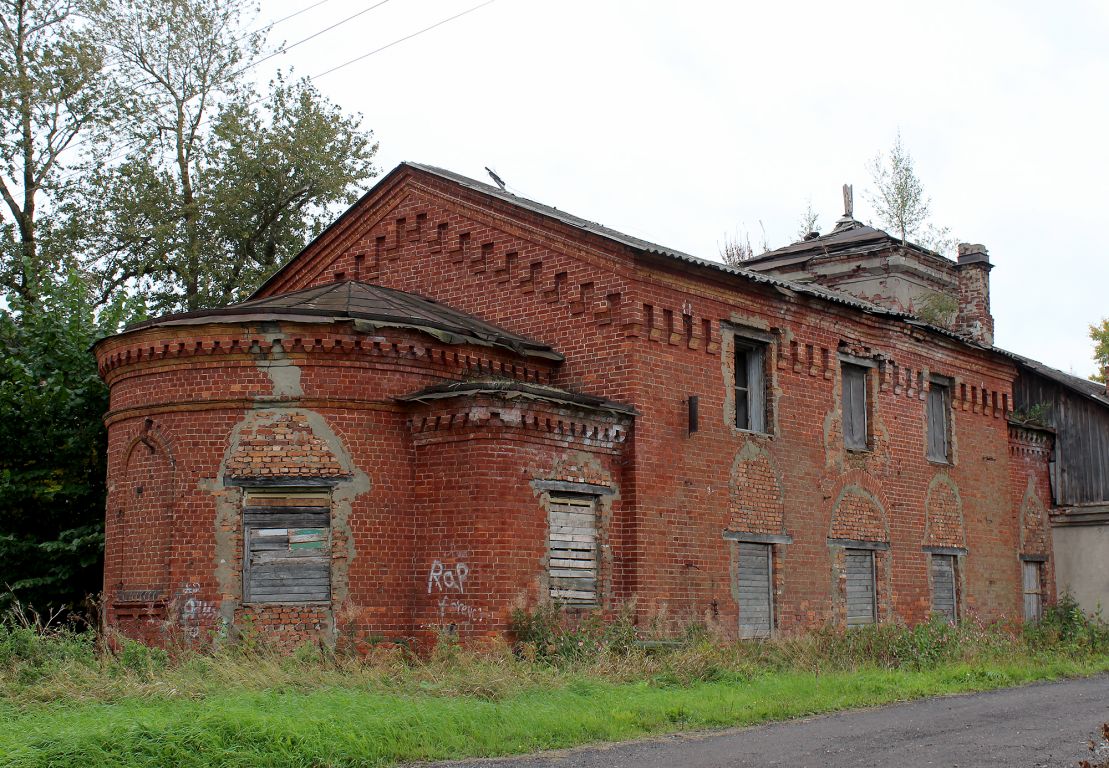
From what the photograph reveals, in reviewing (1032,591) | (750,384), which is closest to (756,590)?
(750,384)

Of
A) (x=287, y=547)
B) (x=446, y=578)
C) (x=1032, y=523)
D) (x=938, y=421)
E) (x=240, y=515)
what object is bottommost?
(x=446, y=578)

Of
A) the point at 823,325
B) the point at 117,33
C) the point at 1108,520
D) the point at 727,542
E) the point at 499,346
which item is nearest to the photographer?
the point at 499,346

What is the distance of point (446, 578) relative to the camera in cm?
1448

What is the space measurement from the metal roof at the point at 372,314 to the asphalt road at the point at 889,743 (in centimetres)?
632

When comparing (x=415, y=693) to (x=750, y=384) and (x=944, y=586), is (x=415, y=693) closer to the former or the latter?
(x=750, y=384)

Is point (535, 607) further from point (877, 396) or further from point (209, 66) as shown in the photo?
point (209, 66)

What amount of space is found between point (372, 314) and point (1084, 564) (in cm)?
1567

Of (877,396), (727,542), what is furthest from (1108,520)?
(727,542)

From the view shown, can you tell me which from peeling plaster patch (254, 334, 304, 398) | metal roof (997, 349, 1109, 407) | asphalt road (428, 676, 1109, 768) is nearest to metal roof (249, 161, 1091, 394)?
A: metal roof (997, 349, 1109, 407)

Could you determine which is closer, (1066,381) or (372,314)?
(372,314)

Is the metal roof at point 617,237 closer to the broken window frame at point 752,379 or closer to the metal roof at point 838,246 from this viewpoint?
the broken window frame at point 752,379

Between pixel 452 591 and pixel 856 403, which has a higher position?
pixel 856 403

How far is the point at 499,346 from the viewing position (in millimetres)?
15750

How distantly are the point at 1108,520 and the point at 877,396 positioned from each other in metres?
6.66
